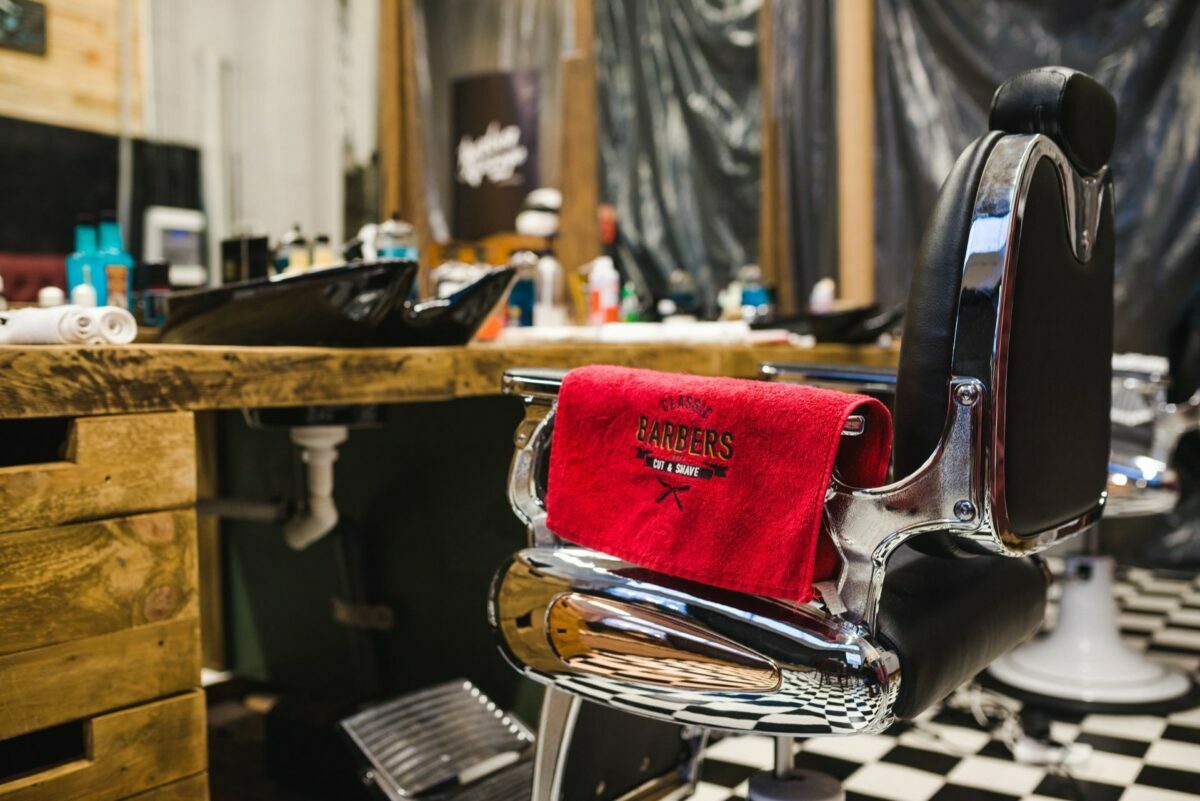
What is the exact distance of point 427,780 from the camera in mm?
1713

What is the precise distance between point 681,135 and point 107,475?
11.0 feet

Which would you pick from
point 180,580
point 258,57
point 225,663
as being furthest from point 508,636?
point 258,57

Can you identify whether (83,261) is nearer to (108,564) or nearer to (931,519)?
(108,564)

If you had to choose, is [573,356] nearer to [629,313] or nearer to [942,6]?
[629,313]

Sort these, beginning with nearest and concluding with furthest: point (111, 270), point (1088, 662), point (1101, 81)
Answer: point (111, 270) → point (1088, 662) → point (1101, 81)

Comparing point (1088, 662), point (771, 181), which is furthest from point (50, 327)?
point (771, 181)

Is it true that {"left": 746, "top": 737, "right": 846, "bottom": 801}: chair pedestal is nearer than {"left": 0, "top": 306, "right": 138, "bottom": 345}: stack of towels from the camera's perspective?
No

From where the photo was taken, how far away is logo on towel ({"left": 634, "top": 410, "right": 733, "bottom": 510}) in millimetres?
1032

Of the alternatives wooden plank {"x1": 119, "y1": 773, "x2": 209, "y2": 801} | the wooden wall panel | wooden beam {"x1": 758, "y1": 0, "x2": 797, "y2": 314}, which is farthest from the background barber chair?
the wooden wall panel

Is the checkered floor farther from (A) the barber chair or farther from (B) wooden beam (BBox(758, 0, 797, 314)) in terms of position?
(B) wooden beam (BBox(758, 0, 797, 314))

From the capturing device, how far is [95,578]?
3.51ft

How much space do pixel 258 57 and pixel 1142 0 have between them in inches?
115

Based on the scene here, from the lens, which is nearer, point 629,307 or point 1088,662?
point 1088,662

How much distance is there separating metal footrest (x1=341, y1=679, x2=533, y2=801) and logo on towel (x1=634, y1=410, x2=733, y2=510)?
2.91 ft
